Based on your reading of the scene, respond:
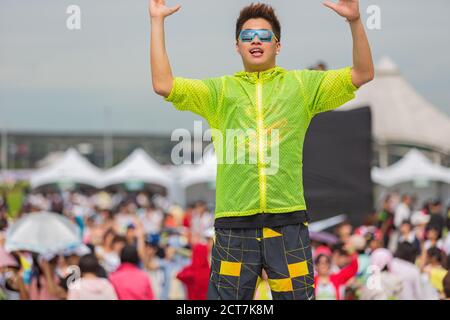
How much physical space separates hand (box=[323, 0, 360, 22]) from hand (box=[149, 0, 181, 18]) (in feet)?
2.48

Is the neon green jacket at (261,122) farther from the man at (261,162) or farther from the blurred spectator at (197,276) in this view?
the blurred spectator at (197,276)

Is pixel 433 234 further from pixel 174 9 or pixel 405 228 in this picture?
pixel 174 9

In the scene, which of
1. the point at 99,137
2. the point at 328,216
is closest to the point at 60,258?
the point at 328,216

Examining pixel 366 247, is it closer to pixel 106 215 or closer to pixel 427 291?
pixel 427 291

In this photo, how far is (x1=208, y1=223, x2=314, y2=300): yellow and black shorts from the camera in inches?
165

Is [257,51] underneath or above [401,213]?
above

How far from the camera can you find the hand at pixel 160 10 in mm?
4152

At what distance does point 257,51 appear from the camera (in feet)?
14.1

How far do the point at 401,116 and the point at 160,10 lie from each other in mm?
28396

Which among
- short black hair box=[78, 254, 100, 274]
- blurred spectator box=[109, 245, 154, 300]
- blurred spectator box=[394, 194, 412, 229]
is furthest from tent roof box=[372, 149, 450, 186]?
short black hair box=[78, 254, 100, 274]

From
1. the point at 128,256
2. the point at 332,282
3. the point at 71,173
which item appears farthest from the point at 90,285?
the point at 71,173

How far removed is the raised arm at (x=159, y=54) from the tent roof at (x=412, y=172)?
853 inches

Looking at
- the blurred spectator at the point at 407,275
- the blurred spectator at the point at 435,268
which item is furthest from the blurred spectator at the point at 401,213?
the blurred spectator at the point at 407,275

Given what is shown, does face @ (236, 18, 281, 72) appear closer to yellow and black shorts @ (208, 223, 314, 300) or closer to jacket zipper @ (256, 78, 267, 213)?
jacket zipper @ (256, 78, 267, 213)
